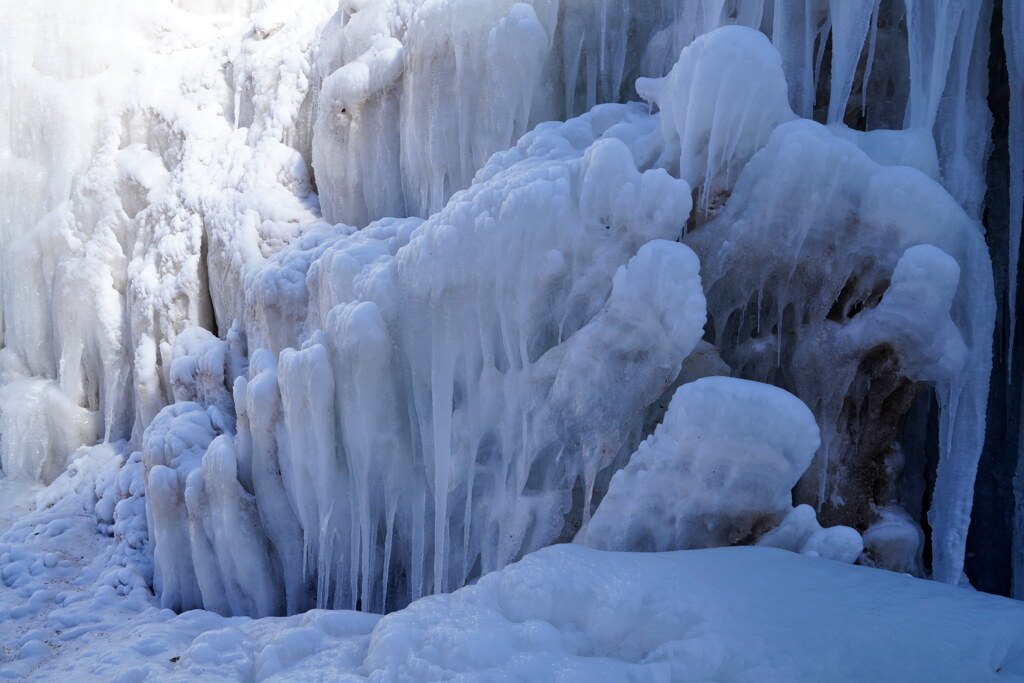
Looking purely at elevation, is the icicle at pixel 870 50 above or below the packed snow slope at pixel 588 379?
above

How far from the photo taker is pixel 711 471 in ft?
13.6

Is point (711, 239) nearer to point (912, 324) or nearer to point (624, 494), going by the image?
point (912, 324)

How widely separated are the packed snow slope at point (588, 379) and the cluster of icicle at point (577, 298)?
2cm

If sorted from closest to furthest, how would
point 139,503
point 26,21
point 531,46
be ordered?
point 531,46
point 139,503
point 26,21

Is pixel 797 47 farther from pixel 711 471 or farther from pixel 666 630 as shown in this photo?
pixel 666 630

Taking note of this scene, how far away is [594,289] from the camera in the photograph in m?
5.06

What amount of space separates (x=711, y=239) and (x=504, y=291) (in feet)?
4.03

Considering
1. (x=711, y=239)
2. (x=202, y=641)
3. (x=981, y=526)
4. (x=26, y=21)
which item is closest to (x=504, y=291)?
(x=711, y=239)

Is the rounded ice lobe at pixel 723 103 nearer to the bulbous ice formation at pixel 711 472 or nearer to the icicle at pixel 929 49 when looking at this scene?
the icicle at pixel 929 49

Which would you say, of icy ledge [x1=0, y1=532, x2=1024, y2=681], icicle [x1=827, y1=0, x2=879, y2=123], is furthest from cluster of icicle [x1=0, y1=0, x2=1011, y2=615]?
icy ledge [x1=0, y1=532, x2=1024, y2=681]

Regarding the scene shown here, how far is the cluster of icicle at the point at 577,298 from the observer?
15.0 ft

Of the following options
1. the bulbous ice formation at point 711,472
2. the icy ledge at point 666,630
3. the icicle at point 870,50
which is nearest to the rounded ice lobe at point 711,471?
the bulbous ice formation at point 711,472

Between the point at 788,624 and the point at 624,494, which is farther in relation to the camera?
the point at 624,494

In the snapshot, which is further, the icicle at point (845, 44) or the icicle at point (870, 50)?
the icicle at point (870, 50)
